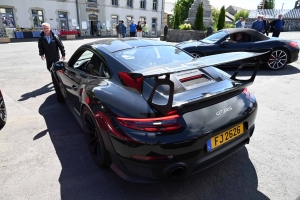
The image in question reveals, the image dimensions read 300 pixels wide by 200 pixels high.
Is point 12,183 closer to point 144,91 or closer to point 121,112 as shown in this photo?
point 121,112

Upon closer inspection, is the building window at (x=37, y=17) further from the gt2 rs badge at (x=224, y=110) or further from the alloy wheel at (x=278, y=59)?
the gt2 rs badge at (x=224, y=110)

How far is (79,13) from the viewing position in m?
28.0

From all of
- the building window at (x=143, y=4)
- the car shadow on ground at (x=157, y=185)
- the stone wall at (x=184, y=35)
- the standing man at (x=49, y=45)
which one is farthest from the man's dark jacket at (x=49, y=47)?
the building window at (x=143, y=4)

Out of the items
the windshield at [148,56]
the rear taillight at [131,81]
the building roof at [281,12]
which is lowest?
the rear taillight at [131,81]

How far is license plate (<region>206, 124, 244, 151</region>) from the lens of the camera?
6.12 feet

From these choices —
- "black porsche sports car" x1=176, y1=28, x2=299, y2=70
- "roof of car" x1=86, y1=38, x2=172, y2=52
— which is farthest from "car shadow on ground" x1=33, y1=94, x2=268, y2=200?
"black porsche sports car" x1=176, y1=28, x2=299, y2=70

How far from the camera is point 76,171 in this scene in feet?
7.95

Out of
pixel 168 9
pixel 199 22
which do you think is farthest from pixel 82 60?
pixel 168 9

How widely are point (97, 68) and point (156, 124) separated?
136cm

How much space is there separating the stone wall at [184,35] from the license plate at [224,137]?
1459 cm

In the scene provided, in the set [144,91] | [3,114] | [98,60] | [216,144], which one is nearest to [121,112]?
[144,91]

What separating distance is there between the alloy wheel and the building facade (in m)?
26.7

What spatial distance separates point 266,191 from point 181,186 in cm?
85

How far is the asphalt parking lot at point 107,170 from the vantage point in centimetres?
209
